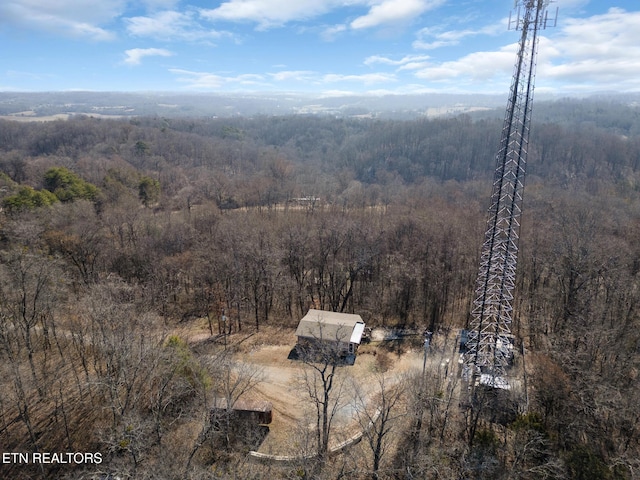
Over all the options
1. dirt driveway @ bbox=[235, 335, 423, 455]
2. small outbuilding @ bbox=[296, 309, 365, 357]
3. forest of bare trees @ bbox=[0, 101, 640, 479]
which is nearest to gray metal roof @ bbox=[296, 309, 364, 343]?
small outbuilding @ bbox=[296, 309, 365, 357]

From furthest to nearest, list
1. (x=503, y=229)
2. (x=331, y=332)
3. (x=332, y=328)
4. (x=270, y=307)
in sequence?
1. (x=270, y=307)
2. (x=332, y=328)
3. (x=331, y=332)
4. (x=503, y=229)

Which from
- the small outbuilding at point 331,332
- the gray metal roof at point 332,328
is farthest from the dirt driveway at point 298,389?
the gray metal roof at point 332,328

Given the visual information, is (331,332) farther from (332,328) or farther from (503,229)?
(503,229)

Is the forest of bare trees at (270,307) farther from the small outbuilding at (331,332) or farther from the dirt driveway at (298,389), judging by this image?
the small outbuilding at (331,332)

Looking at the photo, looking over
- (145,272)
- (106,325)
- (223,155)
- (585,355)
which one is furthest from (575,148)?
(106,325)

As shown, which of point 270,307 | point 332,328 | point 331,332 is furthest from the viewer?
point 270,307

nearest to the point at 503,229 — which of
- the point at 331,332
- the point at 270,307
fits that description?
the point at 331,332

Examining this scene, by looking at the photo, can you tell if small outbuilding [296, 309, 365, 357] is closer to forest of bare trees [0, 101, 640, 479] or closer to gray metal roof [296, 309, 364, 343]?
gray metal roof [296, 309, 364, 343]
